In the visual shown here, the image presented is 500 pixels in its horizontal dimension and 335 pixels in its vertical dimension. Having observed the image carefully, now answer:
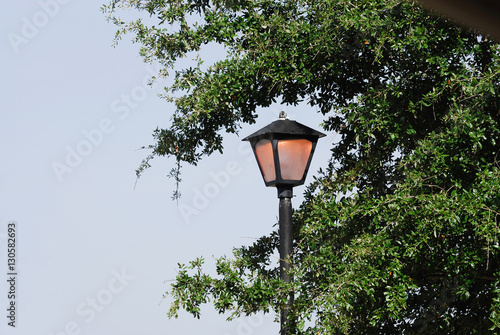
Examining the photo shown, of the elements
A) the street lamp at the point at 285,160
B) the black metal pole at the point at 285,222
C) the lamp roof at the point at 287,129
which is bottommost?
the black metal pole at the point at 285,222

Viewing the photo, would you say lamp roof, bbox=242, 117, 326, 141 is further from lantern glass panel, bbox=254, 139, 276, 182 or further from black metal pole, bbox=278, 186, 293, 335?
black metal pole, bbox=278, 186, 293, 335

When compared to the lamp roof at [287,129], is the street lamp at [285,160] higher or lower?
lower

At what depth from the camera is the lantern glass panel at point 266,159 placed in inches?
170

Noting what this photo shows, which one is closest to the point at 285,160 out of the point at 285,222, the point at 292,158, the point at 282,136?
the point at 292,158

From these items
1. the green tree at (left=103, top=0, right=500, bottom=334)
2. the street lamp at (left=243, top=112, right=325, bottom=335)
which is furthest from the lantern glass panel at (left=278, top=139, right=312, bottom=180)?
the green tree at (left=103, top=0, right=500, bottom=334)

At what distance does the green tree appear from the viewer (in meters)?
4.71

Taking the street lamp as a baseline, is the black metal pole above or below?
below

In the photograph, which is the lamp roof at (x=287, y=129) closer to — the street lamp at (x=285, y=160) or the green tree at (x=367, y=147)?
the street lamp at (x=285, y=160)

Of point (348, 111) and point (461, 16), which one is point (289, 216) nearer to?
point (348, 111)

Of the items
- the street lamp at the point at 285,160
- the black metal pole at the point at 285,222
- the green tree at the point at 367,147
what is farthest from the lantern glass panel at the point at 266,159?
the green tree at the point at 367,147

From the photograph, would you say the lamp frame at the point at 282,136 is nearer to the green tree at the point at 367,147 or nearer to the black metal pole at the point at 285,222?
the black metal pole at the point at 285,222

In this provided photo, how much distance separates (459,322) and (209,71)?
3300 mm

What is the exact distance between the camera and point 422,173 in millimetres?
4871

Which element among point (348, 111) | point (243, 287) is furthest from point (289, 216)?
point (348, 111)
